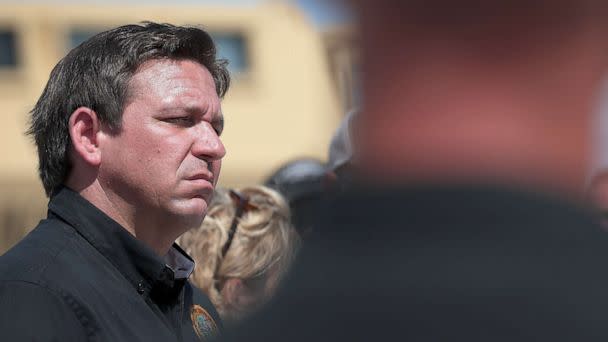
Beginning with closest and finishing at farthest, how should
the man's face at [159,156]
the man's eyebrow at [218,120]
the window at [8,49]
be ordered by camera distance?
the man's face at [159,156], the man's eyebrow at [218,120], the window at [8,49]

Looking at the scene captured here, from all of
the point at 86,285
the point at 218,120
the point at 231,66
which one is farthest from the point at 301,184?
the point at 231,66

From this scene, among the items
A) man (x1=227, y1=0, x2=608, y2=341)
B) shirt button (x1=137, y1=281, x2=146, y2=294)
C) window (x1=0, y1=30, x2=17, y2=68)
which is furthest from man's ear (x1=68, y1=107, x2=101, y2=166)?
window (x1=0, y1=30, x2=17, y2=68)

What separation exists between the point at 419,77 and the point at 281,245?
7.46 feet

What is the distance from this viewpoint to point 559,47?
2.58 feet

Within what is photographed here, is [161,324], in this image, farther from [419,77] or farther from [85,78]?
[419,77]

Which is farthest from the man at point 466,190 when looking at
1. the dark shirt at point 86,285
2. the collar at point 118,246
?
the collar at point 118,246

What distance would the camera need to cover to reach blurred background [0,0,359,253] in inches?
413

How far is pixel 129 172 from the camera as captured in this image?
216cm

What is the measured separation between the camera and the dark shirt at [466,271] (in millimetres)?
830

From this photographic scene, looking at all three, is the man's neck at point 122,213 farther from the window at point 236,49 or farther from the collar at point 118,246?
the window at point 236,49

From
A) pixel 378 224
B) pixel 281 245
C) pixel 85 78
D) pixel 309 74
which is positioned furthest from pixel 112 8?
pixel 378 224

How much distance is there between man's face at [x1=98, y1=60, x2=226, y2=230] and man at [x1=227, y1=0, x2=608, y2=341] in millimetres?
1310

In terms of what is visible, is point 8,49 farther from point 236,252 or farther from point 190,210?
point 190,210

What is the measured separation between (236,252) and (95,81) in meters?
0.95
